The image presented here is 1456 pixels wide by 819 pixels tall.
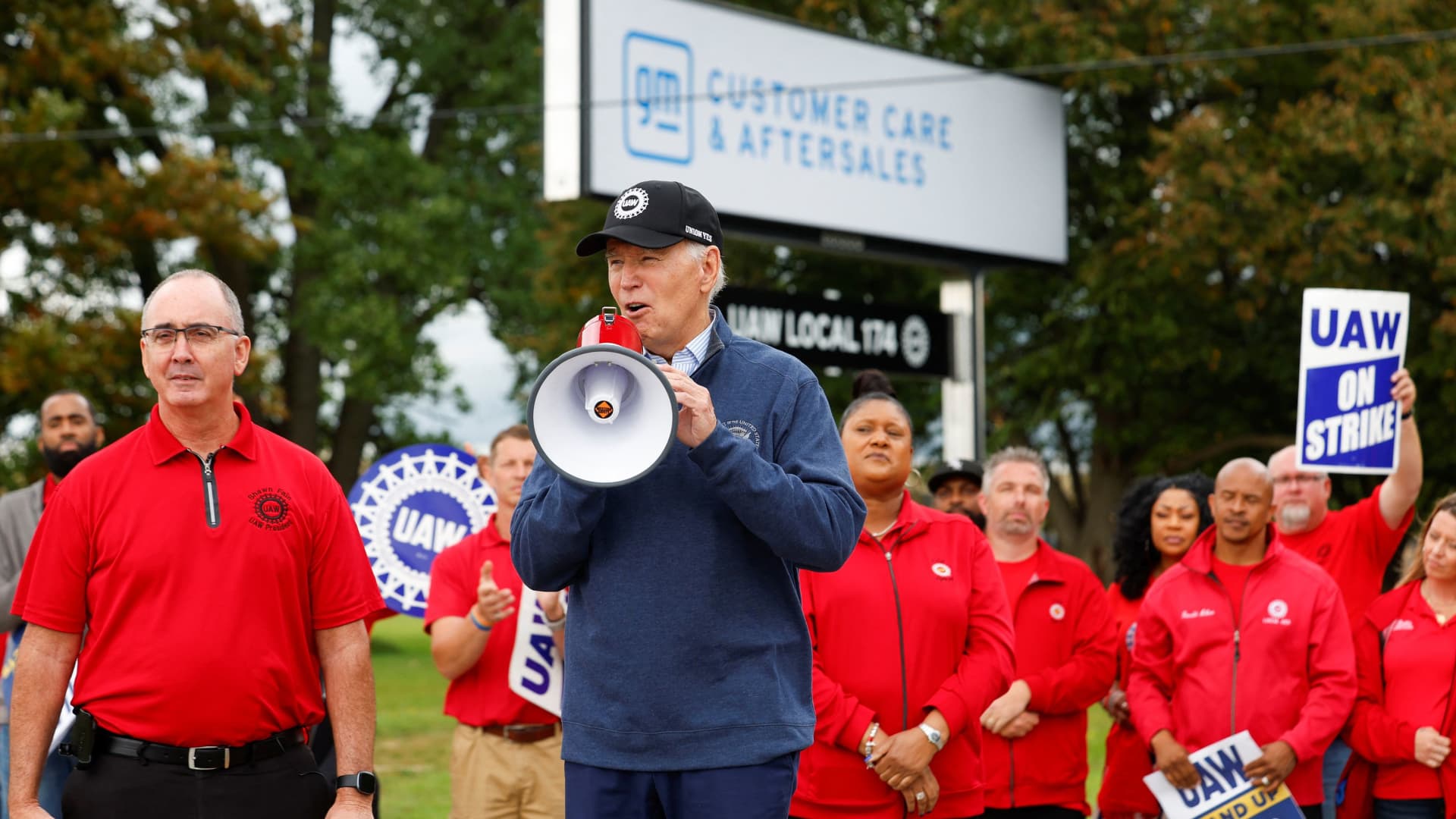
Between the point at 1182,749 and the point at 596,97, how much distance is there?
6240 mm

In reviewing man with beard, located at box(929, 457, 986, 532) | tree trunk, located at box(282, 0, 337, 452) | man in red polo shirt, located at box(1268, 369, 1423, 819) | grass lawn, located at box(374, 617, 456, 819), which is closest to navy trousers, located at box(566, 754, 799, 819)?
grass lawn, located at box(374, 617, 456, 819)

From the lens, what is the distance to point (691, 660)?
3188 millimetres

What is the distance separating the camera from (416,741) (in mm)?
14594

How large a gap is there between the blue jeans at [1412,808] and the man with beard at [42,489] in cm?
523

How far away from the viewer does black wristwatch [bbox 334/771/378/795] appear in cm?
395

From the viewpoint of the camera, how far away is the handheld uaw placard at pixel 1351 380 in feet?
22.5

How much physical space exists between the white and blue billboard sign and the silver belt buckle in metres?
7.05

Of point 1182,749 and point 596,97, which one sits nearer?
point 1182,749

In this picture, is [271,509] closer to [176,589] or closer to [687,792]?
[176,589]

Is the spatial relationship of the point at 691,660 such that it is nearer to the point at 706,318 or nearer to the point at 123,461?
the point at 706,318

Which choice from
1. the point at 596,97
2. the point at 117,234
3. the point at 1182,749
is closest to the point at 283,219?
the point at 117,234

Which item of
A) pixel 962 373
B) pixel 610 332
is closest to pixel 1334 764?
pixel 610 332

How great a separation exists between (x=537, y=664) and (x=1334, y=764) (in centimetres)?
318

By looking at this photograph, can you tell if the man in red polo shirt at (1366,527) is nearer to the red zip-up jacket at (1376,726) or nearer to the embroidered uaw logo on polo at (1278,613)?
the red zip-up jacket at (1376,726)
